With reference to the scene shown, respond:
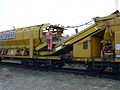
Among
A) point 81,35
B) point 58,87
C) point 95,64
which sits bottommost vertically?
point 58,87

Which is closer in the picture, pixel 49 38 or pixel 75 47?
pixel 75 47

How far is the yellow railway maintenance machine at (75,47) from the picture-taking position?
14516 millimetres

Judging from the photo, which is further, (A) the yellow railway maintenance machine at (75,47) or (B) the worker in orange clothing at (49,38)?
(B) the worker in orange clothing at (49,38)

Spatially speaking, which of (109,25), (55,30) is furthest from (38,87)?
(55,30)

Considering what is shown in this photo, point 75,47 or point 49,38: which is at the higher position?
point 49,38

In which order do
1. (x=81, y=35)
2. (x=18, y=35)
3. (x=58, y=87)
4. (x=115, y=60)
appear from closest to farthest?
(x=58, y=87), (x=115, y=60), (x=81, y=35), (x=18, y=35)

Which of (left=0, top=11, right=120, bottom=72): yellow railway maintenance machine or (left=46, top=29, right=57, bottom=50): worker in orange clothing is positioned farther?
(left=46, top=29, right=57, bottom=50): worker in orange clothing

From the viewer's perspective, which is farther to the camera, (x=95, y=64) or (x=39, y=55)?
(x=39, y=55)

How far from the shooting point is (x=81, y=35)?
16.2 m

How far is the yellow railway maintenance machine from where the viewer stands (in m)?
14.5

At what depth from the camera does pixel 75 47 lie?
1628 cm

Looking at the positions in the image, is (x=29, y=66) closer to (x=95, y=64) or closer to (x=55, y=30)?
(x=55, y=30)

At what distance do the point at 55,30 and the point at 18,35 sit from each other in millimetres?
3589

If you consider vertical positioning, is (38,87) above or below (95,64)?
below
